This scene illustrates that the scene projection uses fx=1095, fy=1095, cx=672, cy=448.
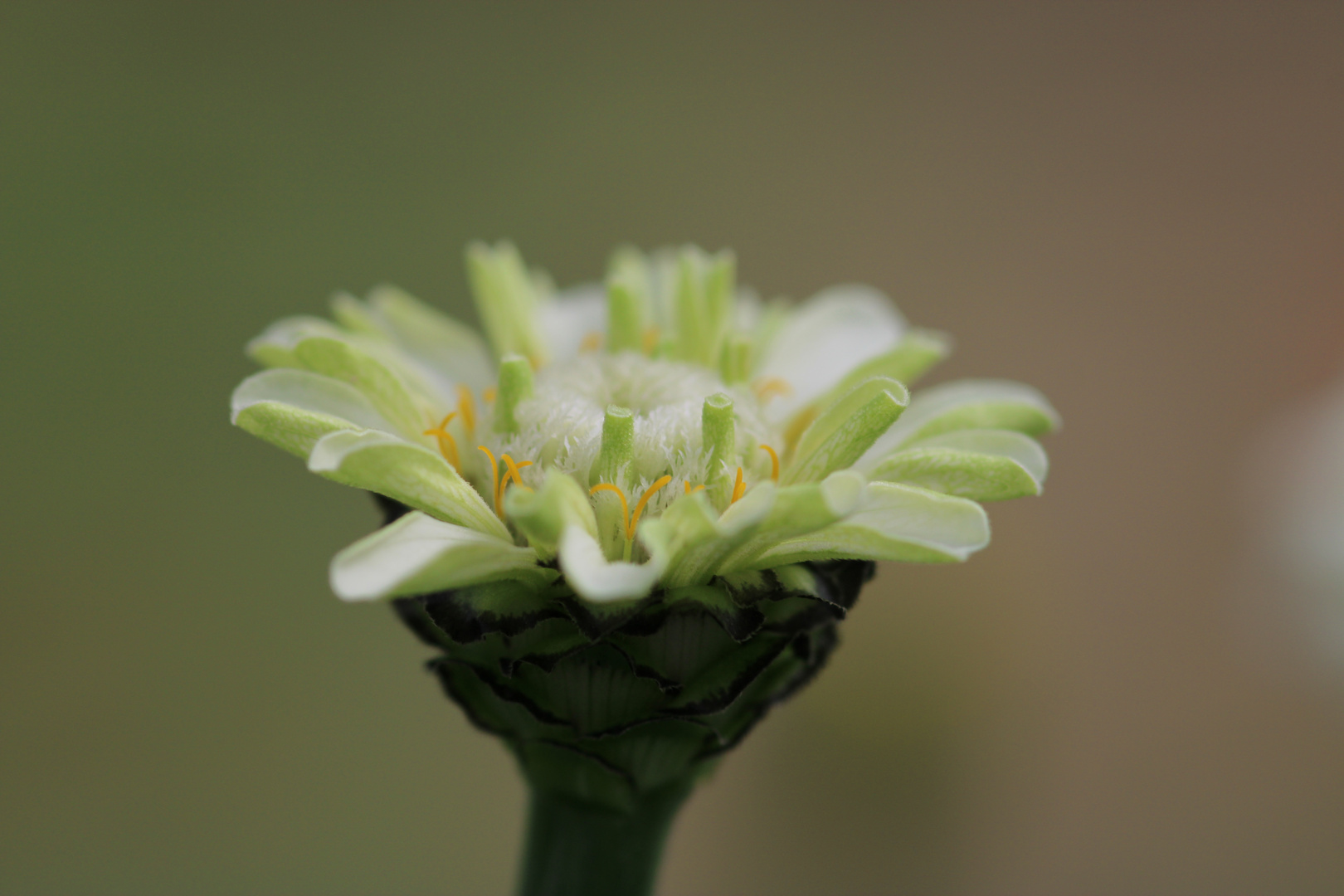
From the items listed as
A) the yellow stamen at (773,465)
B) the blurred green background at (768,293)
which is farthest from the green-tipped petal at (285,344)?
the blurred green background at (768,293)

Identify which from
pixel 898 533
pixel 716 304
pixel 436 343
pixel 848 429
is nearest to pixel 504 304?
pixel 436 343

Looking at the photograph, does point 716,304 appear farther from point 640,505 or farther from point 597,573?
point 597,573

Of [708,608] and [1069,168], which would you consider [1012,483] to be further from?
[1069,168]

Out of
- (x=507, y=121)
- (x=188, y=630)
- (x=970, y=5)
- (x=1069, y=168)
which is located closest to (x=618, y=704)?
(x=188, y=630)

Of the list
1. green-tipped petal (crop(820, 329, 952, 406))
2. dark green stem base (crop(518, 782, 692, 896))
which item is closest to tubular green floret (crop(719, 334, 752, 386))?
green-tipped petal (crop(820, 329, 952, 406))

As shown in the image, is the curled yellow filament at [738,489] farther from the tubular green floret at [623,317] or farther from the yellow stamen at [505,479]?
the tubular green floret at [623,317]

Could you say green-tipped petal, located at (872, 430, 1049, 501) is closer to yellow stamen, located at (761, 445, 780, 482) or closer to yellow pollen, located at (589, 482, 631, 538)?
yellow stamen, located at (761, 445, 780, 482)
